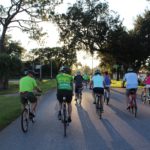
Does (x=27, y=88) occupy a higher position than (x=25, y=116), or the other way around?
(x=27, y=88)

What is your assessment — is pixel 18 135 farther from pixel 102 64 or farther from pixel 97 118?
pixel 102 64

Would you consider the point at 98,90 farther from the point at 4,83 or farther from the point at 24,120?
the point at 4,83

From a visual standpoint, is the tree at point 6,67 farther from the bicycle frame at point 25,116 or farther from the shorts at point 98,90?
the bicycle frame at point 25,116

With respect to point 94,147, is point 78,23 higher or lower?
higher

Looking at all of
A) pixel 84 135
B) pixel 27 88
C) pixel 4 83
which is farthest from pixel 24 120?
pixel 4 83

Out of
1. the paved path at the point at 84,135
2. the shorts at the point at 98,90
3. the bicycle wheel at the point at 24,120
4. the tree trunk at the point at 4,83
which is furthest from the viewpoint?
the tree trunk at the point at 4,83

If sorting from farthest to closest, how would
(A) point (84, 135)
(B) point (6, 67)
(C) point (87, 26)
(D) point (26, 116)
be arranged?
(C) point (87, 26), (B) point (6, 67), (D) point (26, 116), (A) point (84, 135)

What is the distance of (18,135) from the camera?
14211 mm

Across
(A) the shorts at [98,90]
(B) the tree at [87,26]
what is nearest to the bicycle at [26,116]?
(A) the shorts at [98,90]

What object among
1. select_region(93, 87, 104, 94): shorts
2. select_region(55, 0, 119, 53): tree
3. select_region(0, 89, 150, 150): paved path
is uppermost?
select_region(55, 0, 119, 53): tree

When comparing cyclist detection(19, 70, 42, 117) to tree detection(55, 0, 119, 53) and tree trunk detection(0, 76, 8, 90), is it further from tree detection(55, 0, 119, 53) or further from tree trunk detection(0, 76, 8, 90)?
tree detection(55, 0, 119, 53)

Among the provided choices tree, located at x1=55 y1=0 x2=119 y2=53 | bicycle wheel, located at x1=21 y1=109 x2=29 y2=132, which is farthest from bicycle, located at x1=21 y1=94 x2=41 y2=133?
tree, located at x1=55 y1=0 x2=119 y2=53

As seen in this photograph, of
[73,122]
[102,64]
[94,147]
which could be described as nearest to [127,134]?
[94,147]

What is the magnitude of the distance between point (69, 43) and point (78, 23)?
3043mm
